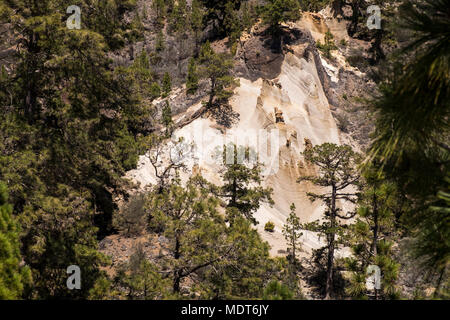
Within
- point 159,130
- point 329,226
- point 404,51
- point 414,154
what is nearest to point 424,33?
point 404,51

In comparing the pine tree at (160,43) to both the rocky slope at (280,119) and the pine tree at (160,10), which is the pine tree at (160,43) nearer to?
the pine tree at (160,10)

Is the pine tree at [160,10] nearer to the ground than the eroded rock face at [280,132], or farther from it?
farther from it

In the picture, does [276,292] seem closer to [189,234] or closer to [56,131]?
[189,234]

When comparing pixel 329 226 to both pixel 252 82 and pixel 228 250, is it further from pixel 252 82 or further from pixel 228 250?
pixel 252 82

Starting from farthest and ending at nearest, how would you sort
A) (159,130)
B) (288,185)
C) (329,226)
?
(159,130)
(288,185)
(329,226)

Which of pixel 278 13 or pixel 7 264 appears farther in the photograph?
pixel 278 13

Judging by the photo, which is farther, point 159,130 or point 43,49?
point 159,130

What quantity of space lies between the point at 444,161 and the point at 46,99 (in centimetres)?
1233

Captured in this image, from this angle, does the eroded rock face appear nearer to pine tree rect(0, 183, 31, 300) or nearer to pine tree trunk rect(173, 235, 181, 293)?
pine tree trunk rect(173, 235, 181, 293)

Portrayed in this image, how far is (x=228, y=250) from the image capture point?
9.88 m

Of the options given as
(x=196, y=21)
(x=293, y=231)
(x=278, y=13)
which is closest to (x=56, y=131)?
(x=293, y=231)

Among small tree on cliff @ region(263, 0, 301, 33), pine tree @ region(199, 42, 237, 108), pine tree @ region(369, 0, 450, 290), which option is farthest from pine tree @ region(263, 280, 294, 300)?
small tree on cliff @ region(263, 0, 301, 33)

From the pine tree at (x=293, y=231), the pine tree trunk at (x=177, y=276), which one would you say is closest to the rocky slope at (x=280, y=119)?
the pine tree at (x=293, y=231)

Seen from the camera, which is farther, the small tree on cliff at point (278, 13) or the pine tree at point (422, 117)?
the small tree on cliff at point (278, 13)
